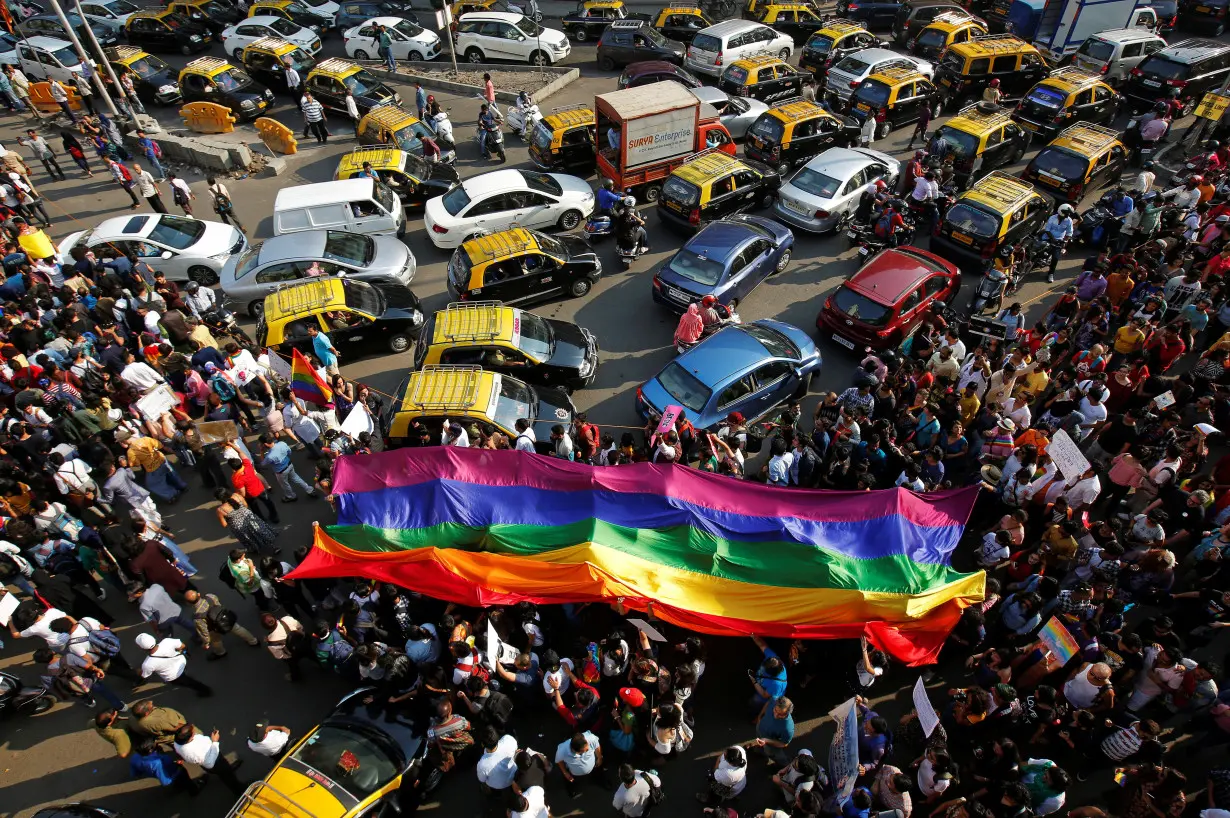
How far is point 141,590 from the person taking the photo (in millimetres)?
9492

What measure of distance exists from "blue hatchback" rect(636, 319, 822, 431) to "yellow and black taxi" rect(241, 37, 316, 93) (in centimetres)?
1851

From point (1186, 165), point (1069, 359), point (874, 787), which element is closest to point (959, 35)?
point (1186, 165)

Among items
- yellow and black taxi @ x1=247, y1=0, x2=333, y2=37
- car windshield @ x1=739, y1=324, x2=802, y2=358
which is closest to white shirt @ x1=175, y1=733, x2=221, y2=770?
car windshield @ x1=739, y1=324, x2=802, y2=358

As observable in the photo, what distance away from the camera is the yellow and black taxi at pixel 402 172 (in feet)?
57.6

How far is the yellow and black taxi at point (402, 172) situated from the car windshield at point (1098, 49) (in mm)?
21355

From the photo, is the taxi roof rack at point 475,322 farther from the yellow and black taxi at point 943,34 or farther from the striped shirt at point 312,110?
the yellow and black taxi at point 943,34

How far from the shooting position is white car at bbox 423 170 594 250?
16.4 m

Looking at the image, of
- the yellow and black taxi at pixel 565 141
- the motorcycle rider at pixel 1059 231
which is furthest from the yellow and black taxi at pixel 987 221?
the yellow and black taxi at pixel 565 141

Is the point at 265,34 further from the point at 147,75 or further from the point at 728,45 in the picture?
the point at 728,45

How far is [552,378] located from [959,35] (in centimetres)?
2139

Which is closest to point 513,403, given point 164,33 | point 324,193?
point 324,193

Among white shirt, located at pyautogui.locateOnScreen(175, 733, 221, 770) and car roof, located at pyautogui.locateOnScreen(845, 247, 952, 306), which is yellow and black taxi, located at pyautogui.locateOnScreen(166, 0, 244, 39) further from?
white shirt, located at pyautogui.locateOnScreen(175, 733, 221, 770)

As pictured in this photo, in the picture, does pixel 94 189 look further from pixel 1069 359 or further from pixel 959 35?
pixel 959 35

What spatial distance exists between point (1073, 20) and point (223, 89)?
2858 centimetres
